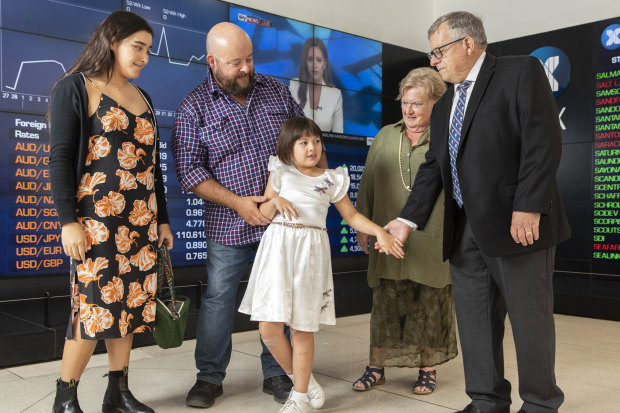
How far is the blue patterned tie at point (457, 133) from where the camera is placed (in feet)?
7.88

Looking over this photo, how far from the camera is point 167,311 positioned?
260 cm

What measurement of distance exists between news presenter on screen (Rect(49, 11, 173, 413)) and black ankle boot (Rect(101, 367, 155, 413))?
121mm

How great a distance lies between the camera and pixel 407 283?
3135 mm

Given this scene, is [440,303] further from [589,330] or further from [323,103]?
[323,103]

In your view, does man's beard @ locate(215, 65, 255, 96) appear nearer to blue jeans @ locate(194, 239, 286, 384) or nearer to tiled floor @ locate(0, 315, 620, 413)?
blue jeans @ locate(194, 239, 286, 384)

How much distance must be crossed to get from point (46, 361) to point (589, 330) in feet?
13.4

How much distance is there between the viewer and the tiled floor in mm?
2855

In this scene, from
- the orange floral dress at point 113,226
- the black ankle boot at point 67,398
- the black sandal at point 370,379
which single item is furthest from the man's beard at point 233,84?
the black sandal at point 370,379

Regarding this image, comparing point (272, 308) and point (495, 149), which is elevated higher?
point (495, 149)

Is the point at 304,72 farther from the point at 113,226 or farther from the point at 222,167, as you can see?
the point at 113,226

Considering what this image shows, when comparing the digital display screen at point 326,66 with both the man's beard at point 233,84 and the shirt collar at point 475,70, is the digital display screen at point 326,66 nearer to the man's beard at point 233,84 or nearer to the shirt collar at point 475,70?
the man's beard at point 233,84

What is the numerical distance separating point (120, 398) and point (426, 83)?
202 cm

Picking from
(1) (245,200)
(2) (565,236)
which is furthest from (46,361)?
(2) (565,236)

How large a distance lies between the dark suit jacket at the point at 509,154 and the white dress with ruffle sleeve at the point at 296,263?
0.66 m
